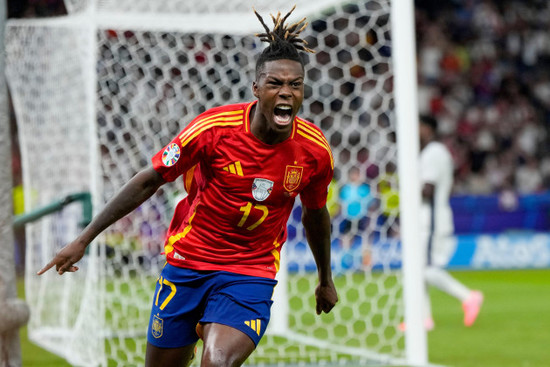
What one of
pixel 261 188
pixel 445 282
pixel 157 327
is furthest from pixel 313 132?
pixel 445 282

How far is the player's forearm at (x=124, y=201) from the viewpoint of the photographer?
3660 mm

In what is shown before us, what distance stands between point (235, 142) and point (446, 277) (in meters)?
5.25

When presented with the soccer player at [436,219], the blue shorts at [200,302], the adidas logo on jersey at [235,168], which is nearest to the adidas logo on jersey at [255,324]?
the blue shorts at [200,302]

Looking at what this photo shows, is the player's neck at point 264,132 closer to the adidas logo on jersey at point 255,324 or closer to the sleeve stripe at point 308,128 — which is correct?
the sleeve stripe at point 308,128

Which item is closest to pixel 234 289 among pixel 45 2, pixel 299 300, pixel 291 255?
pixel 299 300

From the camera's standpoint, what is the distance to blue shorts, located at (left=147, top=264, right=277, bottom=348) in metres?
3.82

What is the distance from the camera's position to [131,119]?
7945 millimetres

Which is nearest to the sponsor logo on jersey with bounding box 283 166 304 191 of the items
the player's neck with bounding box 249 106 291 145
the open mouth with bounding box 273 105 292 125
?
the player's neck with bounding box 249 106 291 145

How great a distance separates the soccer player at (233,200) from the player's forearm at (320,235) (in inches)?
6.0

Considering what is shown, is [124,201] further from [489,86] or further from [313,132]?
[489,86]

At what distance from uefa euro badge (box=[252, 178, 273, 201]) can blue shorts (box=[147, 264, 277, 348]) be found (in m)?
0.34

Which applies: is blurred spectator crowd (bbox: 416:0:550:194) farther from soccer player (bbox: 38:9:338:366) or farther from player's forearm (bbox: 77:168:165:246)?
player's forearm (bbox: 77:168:165:246)

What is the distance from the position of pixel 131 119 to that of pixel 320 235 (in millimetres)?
4041

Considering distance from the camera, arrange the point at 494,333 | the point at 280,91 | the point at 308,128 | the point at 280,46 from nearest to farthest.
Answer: the point at 280,91 < the point at 280,46 < the point at 308,128 < the point at 494,333
